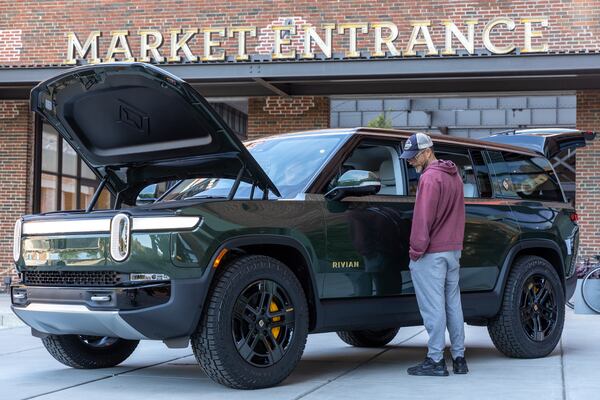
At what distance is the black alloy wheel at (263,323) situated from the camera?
631 centimetres

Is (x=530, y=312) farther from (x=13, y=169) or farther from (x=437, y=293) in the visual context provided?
(x=13, y=169)

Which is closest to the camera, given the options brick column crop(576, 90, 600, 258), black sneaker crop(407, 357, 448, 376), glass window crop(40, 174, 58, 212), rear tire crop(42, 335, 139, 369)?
black sneaker crop(407, 357, 448, 376)

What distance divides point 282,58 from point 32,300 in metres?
10.6

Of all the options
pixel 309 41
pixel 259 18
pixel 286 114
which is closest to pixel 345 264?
pixel 309 41

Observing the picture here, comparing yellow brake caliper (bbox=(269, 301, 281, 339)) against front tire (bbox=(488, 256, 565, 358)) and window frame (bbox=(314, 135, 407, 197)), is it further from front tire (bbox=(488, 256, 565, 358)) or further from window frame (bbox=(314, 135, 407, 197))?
front tire (bbox=(488, 256, 565, 358))

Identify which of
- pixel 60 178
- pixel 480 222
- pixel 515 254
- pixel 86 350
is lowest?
pixel 86 350

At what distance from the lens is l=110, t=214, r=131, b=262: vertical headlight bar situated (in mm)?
6102

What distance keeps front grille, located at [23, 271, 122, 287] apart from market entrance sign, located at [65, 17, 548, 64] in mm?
10439

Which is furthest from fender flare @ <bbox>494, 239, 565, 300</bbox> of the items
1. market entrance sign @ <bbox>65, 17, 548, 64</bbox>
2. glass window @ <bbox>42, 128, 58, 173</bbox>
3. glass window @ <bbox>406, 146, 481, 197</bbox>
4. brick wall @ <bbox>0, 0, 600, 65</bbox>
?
glass window @ <bbox>42, 128, 58, 173</bbox>

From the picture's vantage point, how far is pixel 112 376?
23.6ft

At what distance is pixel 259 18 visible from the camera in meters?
18.4

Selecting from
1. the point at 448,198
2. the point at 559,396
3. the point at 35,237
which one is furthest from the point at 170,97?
the point at 559,396

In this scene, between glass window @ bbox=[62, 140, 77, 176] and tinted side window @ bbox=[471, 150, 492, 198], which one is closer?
tinted side window @ bbox=[471, 150, 492, 198]

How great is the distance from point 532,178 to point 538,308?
1.28m
